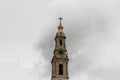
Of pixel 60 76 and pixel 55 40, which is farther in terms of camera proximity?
pixel 55 40

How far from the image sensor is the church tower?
108 metres

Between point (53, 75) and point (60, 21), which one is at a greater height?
point (60, 21)

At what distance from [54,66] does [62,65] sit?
229cm

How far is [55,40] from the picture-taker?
11462cm

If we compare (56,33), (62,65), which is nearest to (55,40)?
(56,33)

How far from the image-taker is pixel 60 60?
10969cm

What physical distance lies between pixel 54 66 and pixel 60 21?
1370cm

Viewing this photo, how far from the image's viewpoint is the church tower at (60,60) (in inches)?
4235

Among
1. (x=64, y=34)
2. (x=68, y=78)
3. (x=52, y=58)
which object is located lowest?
(x=68, y=78)

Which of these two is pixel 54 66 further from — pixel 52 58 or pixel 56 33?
pixel 56 33

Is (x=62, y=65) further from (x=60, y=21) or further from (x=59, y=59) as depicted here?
(x=60, y=21)

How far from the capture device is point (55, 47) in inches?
4414

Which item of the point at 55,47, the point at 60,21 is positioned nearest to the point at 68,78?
the point at 55,47

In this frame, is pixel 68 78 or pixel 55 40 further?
pixel 55 40
